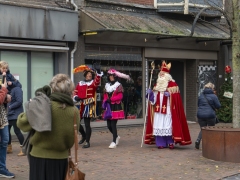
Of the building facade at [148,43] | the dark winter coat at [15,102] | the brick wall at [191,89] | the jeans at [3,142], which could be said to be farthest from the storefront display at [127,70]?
the jeans at [3,142]

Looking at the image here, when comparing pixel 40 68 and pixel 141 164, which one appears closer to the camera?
pixel 141 164

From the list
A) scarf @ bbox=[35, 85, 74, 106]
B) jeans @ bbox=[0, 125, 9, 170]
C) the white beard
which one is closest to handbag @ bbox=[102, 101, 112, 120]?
the white beard

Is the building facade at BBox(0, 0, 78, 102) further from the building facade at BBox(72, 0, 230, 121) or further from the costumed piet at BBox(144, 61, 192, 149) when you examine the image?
the costumed piet at BBox(144, 61, 192, 149)

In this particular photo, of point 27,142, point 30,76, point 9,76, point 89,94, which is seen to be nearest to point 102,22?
point 30,76

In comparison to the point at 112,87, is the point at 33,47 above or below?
above

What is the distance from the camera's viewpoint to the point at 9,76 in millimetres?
9398

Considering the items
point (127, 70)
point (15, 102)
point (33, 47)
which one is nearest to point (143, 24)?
point (127, 70)

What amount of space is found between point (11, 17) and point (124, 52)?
445 cm

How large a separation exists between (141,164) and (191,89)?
953 cm

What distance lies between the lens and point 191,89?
60.5 ft

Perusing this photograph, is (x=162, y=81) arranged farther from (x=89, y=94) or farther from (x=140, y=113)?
(x=140, y=113)

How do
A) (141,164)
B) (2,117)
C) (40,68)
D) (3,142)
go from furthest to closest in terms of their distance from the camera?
(40,68)
(141,164)
(3,142)
(2,117)

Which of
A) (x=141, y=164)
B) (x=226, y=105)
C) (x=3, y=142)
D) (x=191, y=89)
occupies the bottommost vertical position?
(x=141, y=164)

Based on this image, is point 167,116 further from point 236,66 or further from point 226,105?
point 226,105
